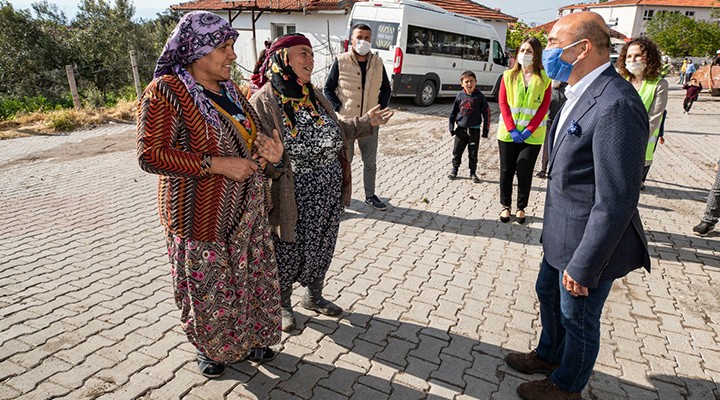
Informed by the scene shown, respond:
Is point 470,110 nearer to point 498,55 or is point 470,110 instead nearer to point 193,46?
point 193,46

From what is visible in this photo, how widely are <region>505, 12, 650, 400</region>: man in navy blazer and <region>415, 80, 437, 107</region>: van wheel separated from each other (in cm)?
1140

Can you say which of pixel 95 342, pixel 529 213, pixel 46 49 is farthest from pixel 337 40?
pixel 95 342

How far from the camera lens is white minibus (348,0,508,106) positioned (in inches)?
480

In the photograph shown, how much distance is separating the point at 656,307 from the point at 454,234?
6.42 ft

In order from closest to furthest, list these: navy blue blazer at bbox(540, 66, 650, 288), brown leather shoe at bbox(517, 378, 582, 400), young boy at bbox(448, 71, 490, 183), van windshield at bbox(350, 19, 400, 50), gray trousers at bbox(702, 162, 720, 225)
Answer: navy blue blazer at bbox(540, 66, 650, 288) < brown leather shoe at bbox(517, 378, 582, 400) < gray trousers at bbox(702, 162, 720, 225) < young boy at bbox(448, 71, 490, 183) < van windshield at bbox(350, 19, 400, 50)

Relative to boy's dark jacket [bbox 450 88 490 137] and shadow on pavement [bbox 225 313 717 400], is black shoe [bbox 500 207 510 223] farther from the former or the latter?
→ shadow on pavement [bbox 225 313 717 400]

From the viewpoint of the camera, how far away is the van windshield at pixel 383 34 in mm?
12164

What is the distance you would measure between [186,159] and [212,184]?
20 cm

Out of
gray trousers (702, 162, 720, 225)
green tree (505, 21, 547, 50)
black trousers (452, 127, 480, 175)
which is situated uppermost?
green tree (505, 21, 547, 50)

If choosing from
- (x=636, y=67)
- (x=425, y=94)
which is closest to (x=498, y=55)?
(x=425, y=94)

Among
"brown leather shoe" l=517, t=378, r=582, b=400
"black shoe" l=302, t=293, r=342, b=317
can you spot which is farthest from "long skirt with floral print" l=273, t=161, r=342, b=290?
"brown leather shoe" l=517, t=378, r=582, b=400

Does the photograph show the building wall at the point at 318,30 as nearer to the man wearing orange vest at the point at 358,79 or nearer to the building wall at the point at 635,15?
the man wearing orange vest at the point at 358,79

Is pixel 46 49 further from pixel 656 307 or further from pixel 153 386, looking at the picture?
pixel 656 307

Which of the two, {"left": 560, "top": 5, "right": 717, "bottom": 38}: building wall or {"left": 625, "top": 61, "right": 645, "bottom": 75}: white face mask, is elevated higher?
{"left": 560, "top": 5, "right": 717, "bottom": 38}: building wall
